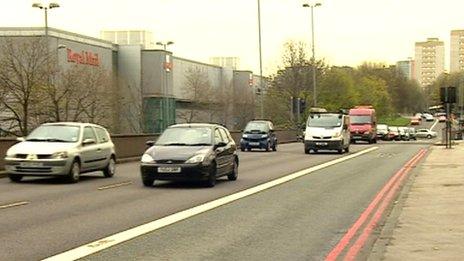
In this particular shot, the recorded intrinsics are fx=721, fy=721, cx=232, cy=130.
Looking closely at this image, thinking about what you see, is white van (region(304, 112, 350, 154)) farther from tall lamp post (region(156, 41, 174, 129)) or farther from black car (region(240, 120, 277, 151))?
tall lamp post (region(156, 41, 174, 129))

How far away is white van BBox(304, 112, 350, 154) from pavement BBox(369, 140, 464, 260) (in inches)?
677

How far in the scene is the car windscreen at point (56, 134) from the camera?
60.4 ft

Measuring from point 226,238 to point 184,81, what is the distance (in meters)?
74.6

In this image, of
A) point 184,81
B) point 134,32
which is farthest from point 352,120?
point 134,32

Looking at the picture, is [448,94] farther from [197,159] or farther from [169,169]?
[169,169]

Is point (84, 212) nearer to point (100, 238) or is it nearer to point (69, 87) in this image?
point (100, 238)

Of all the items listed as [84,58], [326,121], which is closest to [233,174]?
[326,121]

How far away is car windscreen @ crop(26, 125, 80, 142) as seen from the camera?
18.4m

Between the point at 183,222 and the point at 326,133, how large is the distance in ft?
83.2

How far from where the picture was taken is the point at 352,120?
56969 mm

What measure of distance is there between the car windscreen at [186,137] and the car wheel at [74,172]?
7.14 feet

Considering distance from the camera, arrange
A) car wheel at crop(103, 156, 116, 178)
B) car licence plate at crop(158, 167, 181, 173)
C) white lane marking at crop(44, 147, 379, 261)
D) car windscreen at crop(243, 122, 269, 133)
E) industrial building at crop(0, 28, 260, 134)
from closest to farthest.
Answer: white lane marking at crop(44, 147, 379, 261) → car licence plate at crop(158, 167, 181, 173) → car wheel at crop(103, 156, 116, 178) → car windscreen at crop(243, 122, 269, 133) → industrial building at crop(0, 28, 260, 134)

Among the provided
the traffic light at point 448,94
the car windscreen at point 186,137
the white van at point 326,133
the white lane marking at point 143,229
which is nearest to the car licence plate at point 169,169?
the car windscreen at point 186,137

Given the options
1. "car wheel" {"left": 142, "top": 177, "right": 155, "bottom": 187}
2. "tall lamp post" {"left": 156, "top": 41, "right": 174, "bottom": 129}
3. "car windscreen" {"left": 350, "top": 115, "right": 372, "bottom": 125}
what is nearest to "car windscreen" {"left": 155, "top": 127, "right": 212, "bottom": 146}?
"car wheel" {"left": 142, "top": 177, "right": 155, "bottom": 187}
